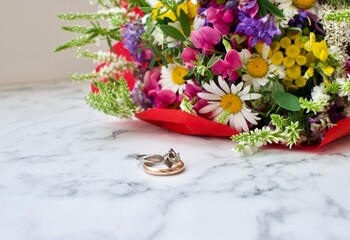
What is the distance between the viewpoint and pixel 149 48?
0.94 m

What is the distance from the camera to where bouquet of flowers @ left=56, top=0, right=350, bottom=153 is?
77 centimetres

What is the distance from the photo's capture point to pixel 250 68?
81cm

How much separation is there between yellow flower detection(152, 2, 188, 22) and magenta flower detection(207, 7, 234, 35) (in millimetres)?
59

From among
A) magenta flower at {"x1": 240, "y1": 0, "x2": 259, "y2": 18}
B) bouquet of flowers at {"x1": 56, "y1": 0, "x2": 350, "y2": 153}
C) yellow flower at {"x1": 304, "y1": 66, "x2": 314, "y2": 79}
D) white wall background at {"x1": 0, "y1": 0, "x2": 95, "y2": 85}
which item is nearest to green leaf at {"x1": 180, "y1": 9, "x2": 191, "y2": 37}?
bouquet of flowers at {"x1": 56, "y1": 0, "x2": 350, "y2": 153}

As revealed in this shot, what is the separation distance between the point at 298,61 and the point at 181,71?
0.21 meters

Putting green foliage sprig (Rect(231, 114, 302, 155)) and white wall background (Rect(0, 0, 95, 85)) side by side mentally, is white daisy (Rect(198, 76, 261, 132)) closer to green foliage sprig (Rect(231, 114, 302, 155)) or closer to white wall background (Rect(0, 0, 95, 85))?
green foliage sprig (Rect(231, 114, 302, 155))

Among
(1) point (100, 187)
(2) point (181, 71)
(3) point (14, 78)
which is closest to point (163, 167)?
(1) point (100, 187)

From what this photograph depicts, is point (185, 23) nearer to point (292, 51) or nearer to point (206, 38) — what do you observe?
point (206, 38)

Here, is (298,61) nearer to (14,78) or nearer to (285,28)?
(285,28)

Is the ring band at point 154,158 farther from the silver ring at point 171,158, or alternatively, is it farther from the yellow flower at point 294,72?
the yellow flower at point 294,72

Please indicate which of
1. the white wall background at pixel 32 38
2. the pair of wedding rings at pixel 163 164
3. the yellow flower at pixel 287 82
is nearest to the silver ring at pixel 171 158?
the pair of wedding rings at pixel 163 164

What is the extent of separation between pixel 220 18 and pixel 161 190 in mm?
303

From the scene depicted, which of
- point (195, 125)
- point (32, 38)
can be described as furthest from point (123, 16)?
point (32, 38)

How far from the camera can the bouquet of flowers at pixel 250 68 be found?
77 centimetres
